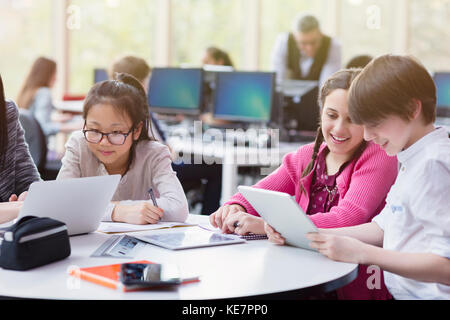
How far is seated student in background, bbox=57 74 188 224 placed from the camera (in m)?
2.03

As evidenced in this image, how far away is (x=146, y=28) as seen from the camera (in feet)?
24.1

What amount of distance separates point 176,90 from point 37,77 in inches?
51.8

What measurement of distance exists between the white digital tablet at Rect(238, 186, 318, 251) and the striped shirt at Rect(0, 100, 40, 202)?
988 mm

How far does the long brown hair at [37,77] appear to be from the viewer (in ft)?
17.9

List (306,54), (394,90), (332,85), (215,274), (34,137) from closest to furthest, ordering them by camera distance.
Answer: (215,274), (394,90), (332,85), (34,137), (306,54)

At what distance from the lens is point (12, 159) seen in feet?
7.22

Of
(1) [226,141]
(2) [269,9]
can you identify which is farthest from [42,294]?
(2) [269,9]

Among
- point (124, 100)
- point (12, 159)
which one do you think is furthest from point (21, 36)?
point (124, 100)

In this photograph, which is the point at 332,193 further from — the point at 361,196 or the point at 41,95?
the point at 41,95

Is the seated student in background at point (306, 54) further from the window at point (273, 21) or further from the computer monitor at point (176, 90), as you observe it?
the window at point (273, 21)

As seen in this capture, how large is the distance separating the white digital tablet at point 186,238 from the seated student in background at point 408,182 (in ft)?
0.93

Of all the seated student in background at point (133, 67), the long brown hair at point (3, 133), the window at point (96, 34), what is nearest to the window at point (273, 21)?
the window at point (96, 34)

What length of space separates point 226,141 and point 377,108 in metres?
2.93

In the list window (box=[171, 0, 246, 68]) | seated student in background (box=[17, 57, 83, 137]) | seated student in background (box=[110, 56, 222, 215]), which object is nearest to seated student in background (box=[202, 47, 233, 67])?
window (box=[171, 0, 246, 68])
